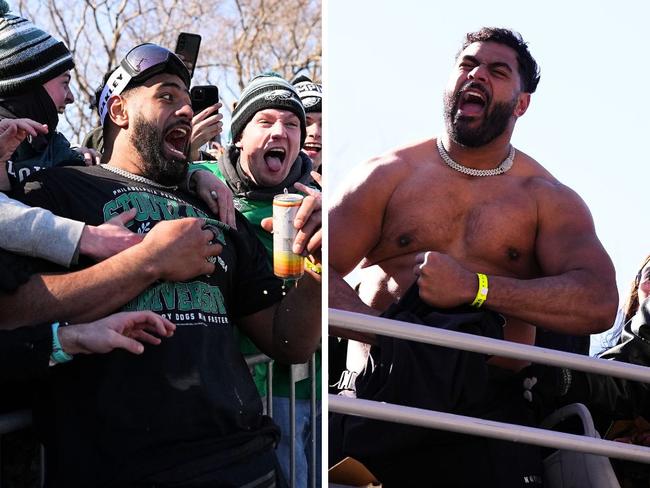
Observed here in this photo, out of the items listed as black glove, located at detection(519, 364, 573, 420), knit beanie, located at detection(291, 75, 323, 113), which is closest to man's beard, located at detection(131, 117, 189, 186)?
black glove, located at detection(519, 364, 573, 420)

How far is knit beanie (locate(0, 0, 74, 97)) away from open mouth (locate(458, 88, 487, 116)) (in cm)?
126

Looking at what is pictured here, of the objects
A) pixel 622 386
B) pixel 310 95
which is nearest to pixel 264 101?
pixel 310 95

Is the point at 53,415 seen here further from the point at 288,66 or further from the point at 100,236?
the point at 288,66

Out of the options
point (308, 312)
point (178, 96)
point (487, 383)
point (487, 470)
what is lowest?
point (487, 470)

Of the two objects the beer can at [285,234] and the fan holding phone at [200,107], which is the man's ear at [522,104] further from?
the fan holding phone at [200,107]

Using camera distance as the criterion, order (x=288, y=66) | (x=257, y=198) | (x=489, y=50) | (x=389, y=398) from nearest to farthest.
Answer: (x=389, y=398) < (x=489, y=50) < (x=257, y=198) < (x=288, y=66)

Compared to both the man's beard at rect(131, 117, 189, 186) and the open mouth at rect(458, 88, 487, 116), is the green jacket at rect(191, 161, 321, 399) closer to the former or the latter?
the man's beard at rect(131, 117, 189, 186)

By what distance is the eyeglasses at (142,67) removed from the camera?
3191 mm

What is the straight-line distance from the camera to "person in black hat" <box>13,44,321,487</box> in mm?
2561

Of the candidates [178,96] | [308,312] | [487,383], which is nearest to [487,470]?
[487,383]

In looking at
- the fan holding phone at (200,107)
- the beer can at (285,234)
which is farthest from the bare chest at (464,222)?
the fan holding phone at (200,107)

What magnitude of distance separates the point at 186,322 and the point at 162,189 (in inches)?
19.1

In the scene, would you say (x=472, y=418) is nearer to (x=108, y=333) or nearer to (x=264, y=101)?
(x=108, y=333)

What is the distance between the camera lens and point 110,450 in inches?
100
